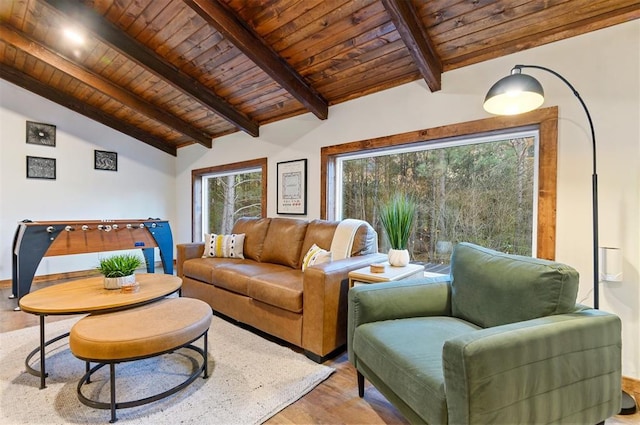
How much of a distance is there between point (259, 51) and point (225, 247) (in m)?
2.10

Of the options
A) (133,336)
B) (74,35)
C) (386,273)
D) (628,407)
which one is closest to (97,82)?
(74,35)

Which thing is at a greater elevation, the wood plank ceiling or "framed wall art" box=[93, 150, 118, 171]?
the wood plank ceiling

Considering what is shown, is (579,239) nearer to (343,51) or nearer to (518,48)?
(518,48)

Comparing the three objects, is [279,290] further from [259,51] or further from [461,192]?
[259,51]

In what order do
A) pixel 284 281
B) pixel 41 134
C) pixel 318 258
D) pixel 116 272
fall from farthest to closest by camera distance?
pixel 41 134 → pixel 318 258 → pixel 284 281 → pixel 116 272

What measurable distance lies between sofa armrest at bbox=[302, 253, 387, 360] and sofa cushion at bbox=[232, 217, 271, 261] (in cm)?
139

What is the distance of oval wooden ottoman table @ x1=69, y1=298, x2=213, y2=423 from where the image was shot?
1514 millimetres

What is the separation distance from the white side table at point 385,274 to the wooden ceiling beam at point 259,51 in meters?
1.95

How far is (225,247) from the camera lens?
3570 mm

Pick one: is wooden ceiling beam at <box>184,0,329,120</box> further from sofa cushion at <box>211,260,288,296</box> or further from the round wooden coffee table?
the round wooden coffee table

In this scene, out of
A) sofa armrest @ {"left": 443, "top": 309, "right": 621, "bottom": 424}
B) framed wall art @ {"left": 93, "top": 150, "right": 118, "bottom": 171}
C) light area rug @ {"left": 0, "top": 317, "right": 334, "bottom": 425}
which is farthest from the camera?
framed wall art @ {"left": 93, "top": 150, "right": 118, "bottom": 171}

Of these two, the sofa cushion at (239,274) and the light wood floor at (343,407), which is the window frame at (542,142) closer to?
the light wood floor at (343,407)

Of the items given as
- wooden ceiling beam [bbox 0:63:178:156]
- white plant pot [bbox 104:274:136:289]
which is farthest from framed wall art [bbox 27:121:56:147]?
white plant pot [bbox 104:274:136:289]

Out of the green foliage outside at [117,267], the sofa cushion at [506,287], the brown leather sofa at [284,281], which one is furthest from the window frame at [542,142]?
the green foliage outside at [117,267]
